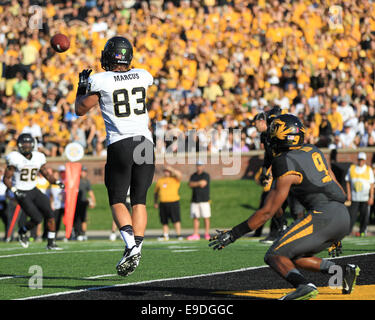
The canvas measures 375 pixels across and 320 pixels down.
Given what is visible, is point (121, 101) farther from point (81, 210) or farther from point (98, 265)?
point (81, 210)

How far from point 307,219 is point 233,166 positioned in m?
14.1

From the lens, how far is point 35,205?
13.6 m

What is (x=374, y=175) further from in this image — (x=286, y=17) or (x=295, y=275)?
(x=295, y=275)

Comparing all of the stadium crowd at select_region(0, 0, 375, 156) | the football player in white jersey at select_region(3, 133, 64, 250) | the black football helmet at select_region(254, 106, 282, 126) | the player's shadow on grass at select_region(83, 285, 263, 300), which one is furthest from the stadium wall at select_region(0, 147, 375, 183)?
the player's shadow on grass at select_region(83, 285, 263, 300)

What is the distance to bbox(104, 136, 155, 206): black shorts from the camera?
7.27m

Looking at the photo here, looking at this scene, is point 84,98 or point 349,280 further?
point 84,98

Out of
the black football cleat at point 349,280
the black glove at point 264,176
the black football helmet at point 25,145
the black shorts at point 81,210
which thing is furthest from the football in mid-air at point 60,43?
the black shorts at point 81,210

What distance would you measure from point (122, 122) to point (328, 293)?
252 centimetres

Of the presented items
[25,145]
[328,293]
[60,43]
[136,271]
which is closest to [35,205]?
[25,145]

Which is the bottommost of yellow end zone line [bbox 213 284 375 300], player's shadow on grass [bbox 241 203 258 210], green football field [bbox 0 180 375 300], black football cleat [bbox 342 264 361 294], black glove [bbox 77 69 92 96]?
player's shadow on grass [bbox 241 203 258 210]

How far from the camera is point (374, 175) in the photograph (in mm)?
17594

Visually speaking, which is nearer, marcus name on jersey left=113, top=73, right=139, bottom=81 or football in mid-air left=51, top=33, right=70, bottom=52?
marcus name on jersey left=113, top=73, right=139, bottom=81

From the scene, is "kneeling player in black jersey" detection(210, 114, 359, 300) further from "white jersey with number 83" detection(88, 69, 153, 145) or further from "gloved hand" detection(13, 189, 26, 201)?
"gloved hand" detection(13, 189, 26, 201)

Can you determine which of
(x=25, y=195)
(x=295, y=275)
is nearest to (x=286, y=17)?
(x=25, y=195)
